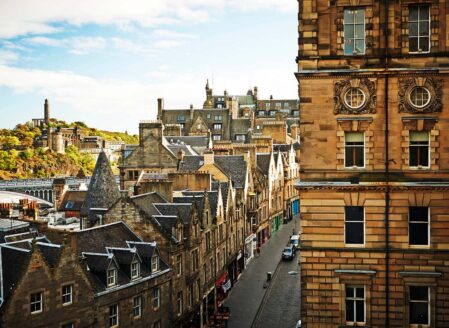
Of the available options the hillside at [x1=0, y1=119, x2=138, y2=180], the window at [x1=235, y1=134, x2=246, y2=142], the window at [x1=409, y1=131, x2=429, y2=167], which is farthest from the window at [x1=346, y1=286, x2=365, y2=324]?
the hillside at [x1=0, y1=119, x2=138, y2=180]

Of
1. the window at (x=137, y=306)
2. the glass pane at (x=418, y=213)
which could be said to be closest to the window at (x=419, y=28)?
the glass pane at (x=418, y=213)

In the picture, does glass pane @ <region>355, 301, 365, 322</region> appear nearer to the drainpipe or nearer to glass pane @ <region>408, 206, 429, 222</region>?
the drainpipe

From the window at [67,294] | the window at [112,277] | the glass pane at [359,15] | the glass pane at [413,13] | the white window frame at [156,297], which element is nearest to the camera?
the glass pane at [413,13]

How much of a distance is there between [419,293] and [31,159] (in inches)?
5570

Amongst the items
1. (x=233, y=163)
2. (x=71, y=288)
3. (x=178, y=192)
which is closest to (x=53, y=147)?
(x=233, y=163)

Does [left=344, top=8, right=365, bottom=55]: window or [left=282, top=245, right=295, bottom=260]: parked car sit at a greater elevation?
[left=344, top=8, right=365, bottom=55]: window

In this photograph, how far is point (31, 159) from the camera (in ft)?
493

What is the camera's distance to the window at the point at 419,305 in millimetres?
22750

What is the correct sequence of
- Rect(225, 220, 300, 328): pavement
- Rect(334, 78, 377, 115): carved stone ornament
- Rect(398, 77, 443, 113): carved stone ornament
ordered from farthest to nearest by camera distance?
Rect(225, 220, 300, 328): pavement, Rect(334, 78, 377, 115): carved stone ornament, Rect(398, 77, 443, 113): carved stone ornament

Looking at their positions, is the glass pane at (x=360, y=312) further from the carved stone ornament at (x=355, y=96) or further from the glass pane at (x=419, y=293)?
the carved stone ornament at (x=355, y=96)

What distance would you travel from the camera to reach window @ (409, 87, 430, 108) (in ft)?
73.8

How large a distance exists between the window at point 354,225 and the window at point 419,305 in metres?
2.97

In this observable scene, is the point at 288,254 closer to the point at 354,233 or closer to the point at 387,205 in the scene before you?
the point at 354,233

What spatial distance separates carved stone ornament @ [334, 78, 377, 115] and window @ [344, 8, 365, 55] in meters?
1.32
